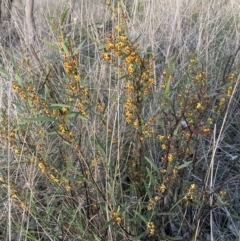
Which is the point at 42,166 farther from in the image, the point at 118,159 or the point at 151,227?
the point at 151,227

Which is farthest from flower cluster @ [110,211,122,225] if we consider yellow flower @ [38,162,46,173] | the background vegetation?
yellow flower @ [38,162,46,173]

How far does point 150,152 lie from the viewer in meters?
1.42

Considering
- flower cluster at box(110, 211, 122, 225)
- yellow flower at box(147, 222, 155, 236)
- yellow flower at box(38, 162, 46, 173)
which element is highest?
yellow flower at box(38, 162, 46, 173)

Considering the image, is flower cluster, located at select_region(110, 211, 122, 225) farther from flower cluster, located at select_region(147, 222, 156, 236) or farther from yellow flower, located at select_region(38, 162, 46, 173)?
yellow flower, located at select_region(38, 162, 46, 173)

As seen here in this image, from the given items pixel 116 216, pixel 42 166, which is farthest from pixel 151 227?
pixel 42 166

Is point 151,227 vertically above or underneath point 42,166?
underneath

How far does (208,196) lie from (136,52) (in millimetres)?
421

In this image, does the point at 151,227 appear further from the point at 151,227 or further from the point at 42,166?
the point at 42,166

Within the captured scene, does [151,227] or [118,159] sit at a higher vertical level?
[118,159]

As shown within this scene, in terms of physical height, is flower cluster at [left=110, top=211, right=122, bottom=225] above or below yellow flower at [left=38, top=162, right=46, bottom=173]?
below

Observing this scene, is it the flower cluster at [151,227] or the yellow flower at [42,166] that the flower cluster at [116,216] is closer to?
the flower cluster at [151,227]

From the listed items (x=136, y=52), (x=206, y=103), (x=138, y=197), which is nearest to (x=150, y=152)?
(x=138, y=197)

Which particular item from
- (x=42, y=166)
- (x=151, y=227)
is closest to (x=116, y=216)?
(x=151, y=227)

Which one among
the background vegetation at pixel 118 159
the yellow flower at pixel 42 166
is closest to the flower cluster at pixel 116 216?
the background vegetation at pixel 118 159
